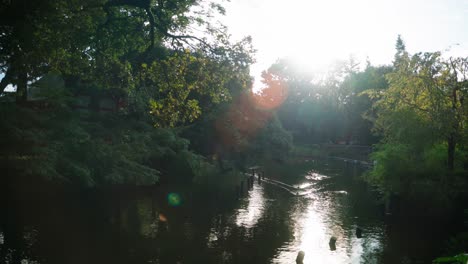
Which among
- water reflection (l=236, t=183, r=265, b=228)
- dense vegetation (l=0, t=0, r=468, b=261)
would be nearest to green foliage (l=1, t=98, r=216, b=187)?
dense vegetation (l=0, t=0, r=468, b=261)

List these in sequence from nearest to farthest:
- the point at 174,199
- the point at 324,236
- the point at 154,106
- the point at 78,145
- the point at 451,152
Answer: the point at 154,106 → the point at 324,236 → the point at 78,145 → the point at 451,152 → the point at 174,199

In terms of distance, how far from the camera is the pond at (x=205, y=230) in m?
18.6

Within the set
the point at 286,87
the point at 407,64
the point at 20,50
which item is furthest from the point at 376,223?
the point at 286,87

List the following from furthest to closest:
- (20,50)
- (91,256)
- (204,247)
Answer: (204,247), (91,256), (20,50)

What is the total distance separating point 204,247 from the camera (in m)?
20.0

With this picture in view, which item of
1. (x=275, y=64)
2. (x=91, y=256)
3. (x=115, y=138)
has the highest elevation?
(x=275, y=64)

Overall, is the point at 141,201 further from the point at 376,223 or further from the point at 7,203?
the point at 376,223

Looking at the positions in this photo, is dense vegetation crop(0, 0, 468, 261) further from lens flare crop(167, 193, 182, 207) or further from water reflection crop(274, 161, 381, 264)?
water reflection crop(274, 161, 381, 264)

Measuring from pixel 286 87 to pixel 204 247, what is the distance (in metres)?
70.3

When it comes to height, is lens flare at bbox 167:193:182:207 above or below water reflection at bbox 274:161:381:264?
above

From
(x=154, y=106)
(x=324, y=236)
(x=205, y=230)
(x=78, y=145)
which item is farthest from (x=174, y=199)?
(x=154, y=106)

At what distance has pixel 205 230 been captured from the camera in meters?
23.3

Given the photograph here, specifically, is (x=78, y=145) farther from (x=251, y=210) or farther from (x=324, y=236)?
(x=324, y=236)

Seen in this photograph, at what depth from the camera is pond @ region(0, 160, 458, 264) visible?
18609 mm
